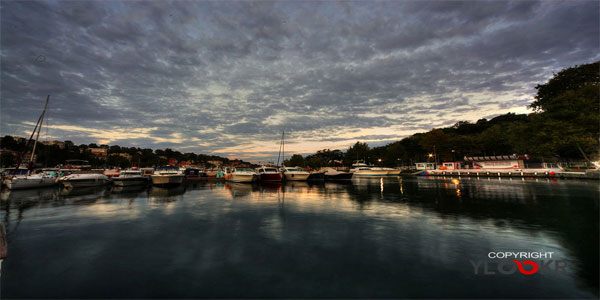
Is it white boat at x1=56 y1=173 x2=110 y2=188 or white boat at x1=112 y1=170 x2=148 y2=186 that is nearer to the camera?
white boat at x1=56 y1=173 x2=110 y2=188

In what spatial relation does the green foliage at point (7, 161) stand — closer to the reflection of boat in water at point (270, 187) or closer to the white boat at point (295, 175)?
the white boat at point (295, 175)

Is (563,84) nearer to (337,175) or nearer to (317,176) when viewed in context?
(337,175)

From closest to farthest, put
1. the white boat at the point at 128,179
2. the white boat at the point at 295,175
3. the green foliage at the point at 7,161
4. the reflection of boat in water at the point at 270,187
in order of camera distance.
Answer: the reflection of boat in water at the point at 270,187, the white boat at the point at 128,179, the white boat at the point at 295,175, the green foliage at the point at 7,161

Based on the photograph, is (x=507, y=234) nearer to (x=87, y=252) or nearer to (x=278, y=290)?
(x=278, y=290)

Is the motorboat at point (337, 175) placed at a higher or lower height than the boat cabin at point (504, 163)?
lower

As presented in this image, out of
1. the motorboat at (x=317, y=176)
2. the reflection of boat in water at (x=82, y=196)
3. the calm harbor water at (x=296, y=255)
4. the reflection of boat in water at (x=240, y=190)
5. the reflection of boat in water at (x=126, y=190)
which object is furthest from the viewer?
the motorboat at (x=317, y=176)

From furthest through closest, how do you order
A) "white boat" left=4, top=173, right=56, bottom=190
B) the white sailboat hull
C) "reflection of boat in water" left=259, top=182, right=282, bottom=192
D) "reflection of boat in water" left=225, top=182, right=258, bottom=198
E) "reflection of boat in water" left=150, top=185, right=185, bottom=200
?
→ 1. the white sailboat hull
2. "reflection of boat in water" left=259, top=182, right=282, bottom=192
3. "white boat" left=4, top=173, right=56, bottom=190
4. "reflection of boat in water" left=225, top=182, right=258, bottom=198
5. "reflection of boat in water" left=150, top=185, right=185, bottom=200

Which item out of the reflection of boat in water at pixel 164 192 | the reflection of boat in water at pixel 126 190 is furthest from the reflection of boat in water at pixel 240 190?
the reflection of boat in water at pixel 126 190

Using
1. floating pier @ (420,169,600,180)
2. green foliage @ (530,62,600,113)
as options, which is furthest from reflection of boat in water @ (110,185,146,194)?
floating pier @ (420,169,600,180)

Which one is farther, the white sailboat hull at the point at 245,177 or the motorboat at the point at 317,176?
the motorboat at the point at 317,176

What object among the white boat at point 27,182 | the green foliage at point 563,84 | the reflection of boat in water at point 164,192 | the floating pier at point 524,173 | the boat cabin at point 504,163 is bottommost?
the reflection of boat in water at point 164,192

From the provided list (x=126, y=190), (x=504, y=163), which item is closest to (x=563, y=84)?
(x=504, y=163)

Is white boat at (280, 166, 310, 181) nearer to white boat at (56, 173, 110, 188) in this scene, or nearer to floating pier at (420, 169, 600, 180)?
white boat at (56, 173, 110, 188)

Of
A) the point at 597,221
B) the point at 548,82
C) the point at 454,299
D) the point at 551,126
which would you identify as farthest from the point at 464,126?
the point at 454,299
